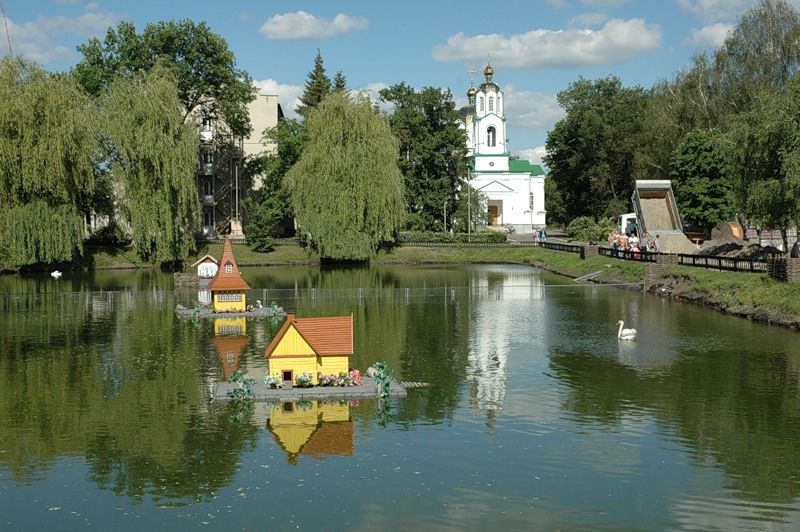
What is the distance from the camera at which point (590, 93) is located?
109m

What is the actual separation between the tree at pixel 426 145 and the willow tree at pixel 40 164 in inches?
1320

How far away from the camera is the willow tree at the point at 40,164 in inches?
2542

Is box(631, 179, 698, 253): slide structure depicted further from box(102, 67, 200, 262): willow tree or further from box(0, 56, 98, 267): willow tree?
box(0, 56, 98, 267): willow tree

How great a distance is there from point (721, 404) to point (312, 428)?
32.8 ft

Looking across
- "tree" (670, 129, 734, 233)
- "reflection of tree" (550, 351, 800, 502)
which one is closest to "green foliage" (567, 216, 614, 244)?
"tree" (670, 129, 734, 233)

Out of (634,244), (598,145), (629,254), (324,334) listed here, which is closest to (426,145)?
(598,145)

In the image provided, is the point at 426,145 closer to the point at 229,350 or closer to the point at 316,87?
Answer: the point at 316,87

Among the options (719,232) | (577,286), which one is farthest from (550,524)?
(719,232)

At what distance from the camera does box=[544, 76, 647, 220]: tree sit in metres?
98.5

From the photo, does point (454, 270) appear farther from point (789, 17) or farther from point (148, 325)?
point (148, 325)

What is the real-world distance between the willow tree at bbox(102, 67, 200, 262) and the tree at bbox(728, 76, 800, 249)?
4147 centimetres

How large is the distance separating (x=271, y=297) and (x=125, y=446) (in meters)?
30.6

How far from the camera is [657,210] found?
74.4m

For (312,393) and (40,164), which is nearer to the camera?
(312,393)
